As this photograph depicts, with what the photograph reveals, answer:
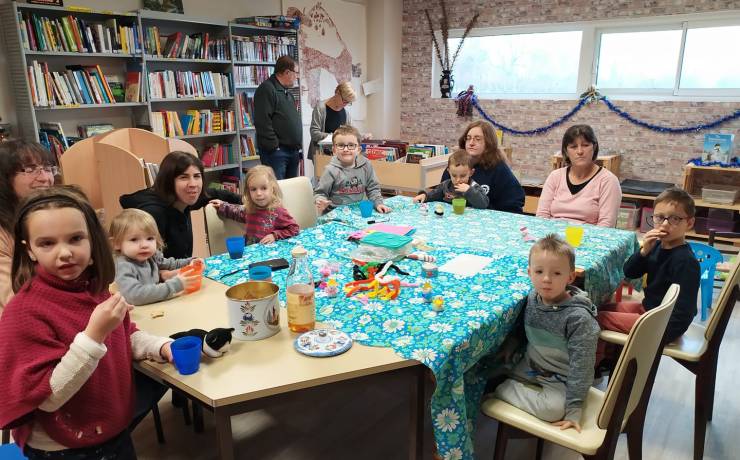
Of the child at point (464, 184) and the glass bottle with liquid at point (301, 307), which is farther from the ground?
the child at point (464, 184)

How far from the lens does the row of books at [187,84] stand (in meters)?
4.59

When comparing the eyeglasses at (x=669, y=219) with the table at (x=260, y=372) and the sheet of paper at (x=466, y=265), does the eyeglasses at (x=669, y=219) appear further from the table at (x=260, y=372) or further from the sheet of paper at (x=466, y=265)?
the table at (x=260, y=372)

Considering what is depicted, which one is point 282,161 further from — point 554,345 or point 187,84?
point 554,345

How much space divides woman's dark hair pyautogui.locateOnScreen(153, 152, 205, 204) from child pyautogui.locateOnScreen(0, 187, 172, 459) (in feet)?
3.31

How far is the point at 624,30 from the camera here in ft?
17.8

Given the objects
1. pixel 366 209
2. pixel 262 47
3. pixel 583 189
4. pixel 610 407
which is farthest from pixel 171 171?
pixel 262 47

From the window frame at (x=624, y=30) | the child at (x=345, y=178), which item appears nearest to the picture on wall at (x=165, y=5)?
the child at (x=345, y=178)

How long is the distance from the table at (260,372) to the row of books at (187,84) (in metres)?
3.55

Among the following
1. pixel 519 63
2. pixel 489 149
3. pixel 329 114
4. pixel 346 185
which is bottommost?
pixel 346 185

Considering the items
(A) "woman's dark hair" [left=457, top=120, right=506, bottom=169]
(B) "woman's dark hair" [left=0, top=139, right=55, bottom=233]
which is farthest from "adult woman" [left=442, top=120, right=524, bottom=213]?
(B) "woman's dark hair" [left=0, top=139, right=55, bottom=233]

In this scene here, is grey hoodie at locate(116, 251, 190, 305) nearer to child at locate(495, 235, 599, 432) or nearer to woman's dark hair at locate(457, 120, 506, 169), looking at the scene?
child at locate(495, 235, 599, 432)

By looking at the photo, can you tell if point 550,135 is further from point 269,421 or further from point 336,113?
point 269,421

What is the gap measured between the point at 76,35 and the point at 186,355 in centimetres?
367

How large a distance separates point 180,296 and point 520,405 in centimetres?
117
